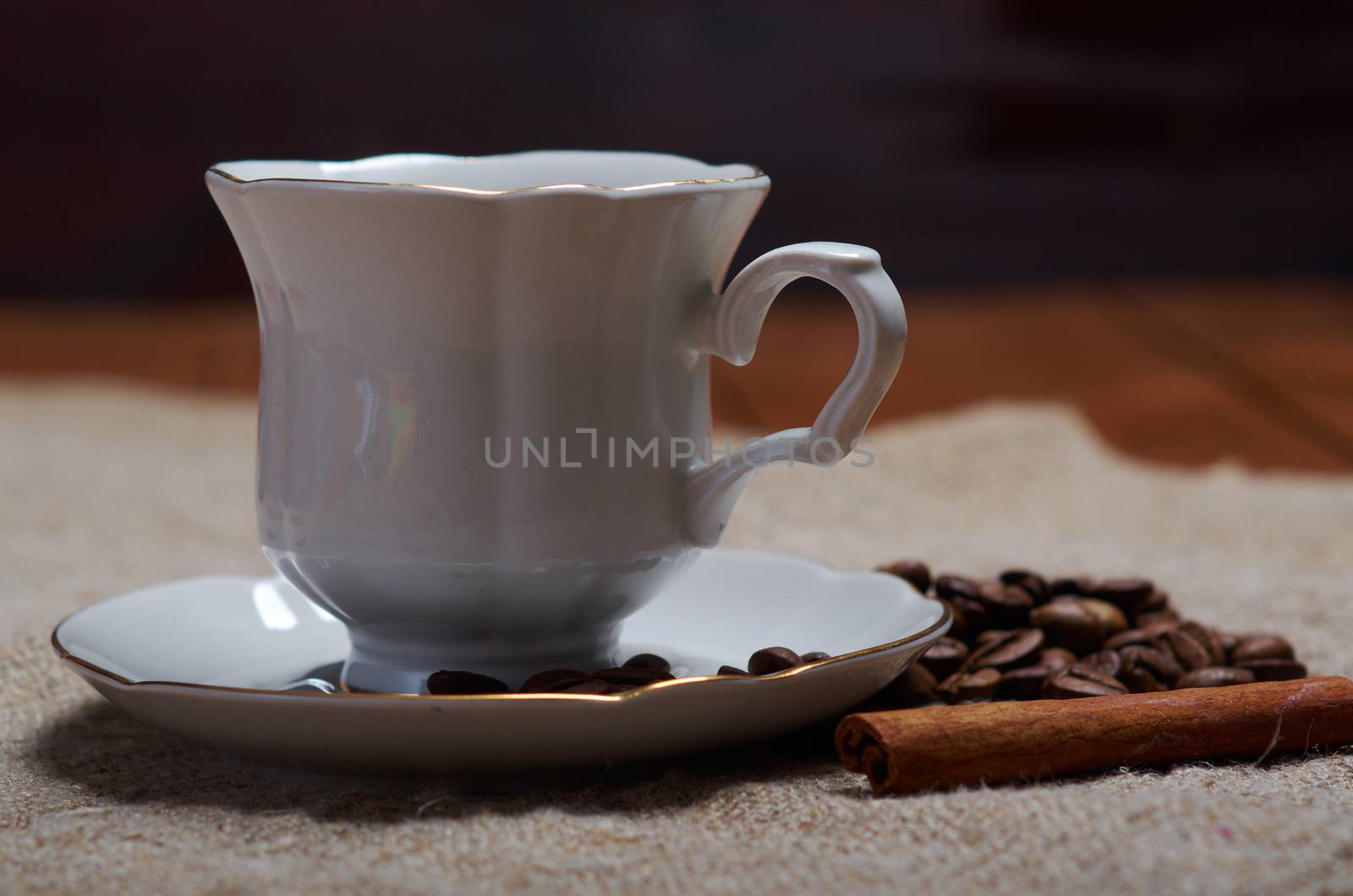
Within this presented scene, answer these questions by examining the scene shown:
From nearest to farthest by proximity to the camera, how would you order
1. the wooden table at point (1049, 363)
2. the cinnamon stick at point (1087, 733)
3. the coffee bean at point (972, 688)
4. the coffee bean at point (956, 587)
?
the cinnamon stick at point (1087, 733) → the coffee bean at point (972, 688) → the coffee bean at point (956, 587) → the wooden table at point (1049, 363)

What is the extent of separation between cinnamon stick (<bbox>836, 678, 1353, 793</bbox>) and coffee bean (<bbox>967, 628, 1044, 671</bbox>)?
0.09 m

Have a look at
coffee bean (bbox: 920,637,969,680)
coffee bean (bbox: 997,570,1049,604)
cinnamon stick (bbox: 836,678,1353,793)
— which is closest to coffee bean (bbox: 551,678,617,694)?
cinnamon stick (bbox: 836,678,1353,793)

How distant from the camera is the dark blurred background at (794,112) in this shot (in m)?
2.74

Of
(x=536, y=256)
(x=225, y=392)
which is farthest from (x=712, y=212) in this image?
(x=225, y=392)

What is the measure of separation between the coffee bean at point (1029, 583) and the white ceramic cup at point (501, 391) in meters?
0.24

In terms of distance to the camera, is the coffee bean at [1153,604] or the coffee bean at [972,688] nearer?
the coffee bean at [972,688]

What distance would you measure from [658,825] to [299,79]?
2360mm

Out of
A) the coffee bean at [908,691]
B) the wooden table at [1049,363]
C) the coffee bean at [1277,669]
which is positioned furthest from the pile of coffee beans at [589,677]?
the wooden table at [1049,363]

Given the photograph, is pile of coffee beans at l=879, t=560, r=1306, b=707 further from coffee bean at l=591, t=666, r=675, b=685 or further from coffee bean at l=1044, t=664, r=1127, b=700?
coffee bean at l=591, t=666, r=675, b=685

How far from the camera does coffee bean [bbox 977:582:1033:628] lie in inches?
36.4

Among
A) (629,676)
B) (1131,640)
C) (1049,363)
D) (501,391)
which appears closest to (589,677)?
(629,676)

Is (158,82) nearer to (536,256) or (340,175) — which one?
(340,175)

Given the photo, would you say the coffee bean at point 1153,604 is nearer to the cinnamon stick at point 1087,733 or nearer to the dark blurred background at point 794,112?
the cinnamon stick at point 1087,733

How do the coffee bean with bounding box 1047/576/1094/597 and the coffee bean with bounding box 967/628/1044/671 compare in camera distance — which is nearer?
the coffee bean with bounding box 967/628/1044/671
